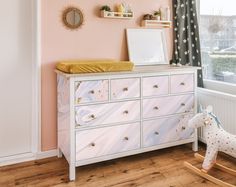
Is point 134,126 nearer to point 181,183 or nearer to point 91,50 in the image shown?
point 181,183

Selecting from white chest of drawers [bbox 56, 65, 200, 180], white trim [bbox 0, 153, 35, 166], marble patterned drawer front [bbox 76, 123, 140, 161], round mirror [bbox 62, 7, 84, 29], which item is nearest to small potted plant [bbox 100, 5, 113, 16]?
round mirror [bbox 62, 7, 84, 29]

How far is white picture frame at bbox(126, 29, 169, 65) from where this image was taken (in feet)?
9.63

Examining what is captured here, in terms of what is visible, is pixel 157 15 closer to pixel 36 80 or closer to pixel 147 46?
pixel 147 46

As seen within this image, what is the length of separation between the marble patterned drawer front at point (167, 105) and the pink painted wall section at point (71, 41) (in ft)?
2.27

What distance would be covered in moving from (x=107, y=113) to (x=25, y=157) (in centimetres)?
104

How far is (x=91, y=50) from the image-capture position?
110 inches

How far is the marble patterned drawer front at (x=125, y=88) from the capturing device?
7.82 ft

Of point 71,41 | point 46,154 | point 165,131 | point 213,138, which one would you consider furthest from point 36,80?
point 213,138

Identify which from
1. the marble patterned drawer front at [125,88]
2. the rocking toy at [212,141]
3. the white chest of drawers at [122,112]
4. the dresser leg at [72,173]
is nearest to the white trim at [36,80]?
the white chest of drawers at [122,112]

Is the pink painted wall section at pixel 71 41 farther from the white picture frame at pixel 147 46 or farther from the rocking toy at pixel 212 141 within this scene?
the rocking toy at pixel 212 141

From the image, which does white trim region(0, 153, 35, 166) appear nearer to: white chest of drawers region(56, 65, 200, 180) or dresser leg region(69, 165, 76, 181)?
white chest of drawers region(56, 65, 200, 180)

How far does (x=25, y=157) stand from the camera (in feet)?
8.79

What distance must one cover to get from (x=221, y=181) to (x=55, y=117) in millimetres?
1721

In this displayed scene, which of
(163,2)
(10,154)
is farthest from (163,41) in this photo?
(10,154)
